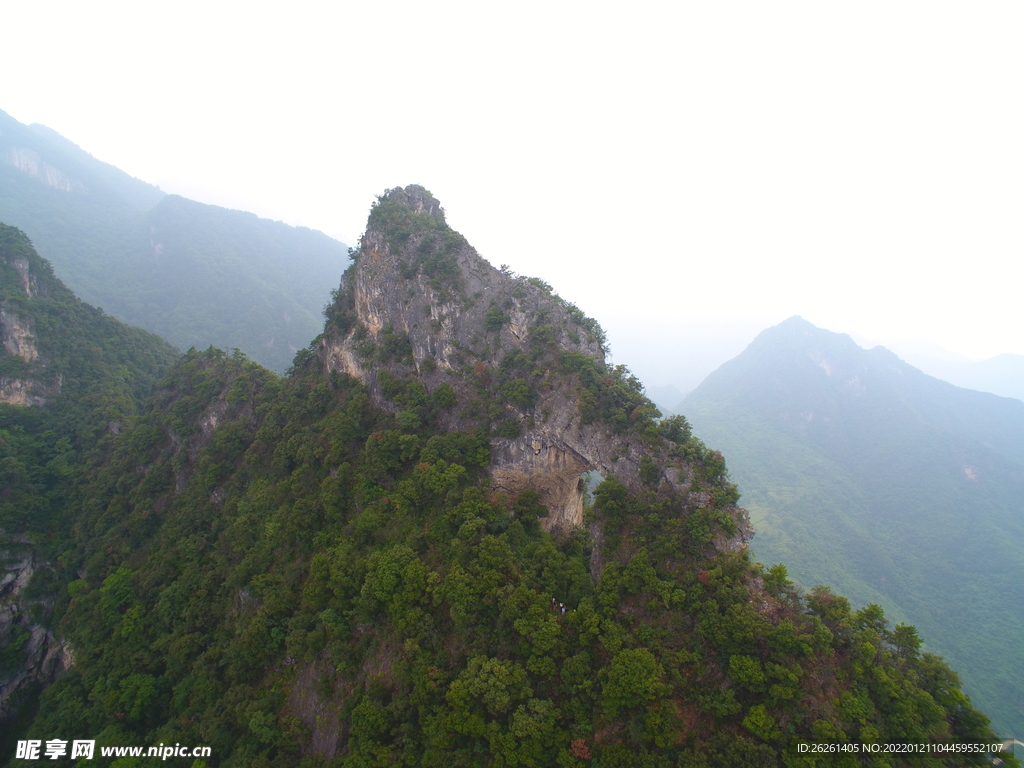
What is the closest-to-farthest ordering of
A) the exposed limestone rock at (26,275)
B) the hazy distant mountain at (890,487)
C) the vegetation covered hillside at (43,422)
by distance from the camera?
the vegetation covered hillside at (43,422), the exposed limestone rock at (26,275), the hazy distant mountain at (890,487)

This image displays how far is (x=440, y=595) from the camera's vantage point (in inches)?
864

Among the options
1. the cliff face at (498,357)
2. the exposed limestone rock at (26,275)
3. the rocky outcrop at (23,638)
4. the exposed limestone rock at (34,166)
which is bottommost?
the rocky outcrop at (23,638)

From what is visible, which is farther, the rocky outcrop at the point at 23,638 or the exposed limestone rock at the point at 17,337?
the exposed limestone rock at the point at 17,337

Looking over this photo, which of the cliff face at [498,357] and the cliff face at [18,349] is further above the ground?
the cliff face at [498,357]

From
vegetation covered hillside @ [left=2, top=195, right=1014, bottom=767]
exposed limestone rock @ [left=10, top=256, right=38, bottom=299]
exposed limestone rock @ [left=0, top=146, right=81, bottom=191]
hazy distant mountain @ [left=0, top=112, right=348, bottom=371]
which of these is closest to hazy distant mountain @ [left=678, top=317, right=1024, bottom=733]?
vegetation covered hillside @ [left=2, top=195, right=1014, bottom=767]

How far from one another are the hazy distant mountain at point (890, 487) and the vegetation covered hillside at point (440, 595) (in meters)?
65.2

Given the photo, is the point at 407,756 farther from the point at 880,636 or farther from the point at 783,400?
the point at 783,400

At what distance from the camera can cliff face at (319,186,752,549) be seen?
26.9 m

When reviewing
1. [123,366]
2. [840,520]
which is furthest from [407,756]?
[840,520]

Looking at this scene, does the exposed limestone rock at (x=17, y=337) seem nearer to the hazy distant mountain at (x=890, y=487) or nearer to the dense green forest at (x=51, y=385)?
the dense green forest at (x=51, y=385)

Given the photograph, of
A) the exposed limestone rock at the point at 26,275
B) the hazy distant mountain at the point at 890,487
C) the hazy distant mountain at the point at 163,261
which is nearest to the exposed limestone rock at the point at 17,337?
the exposed limestone rock at the point at 26,275

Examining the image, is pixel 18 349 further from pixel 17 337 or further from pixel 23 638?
pixel 23 638

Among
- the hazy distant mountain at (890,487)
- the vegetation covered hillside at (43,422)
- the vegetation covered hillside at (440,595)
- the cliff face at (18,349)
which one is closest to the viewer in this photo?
the vegetation covered hillside at (440,595)

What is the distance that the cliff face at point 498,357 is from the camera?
26891 millimetres
